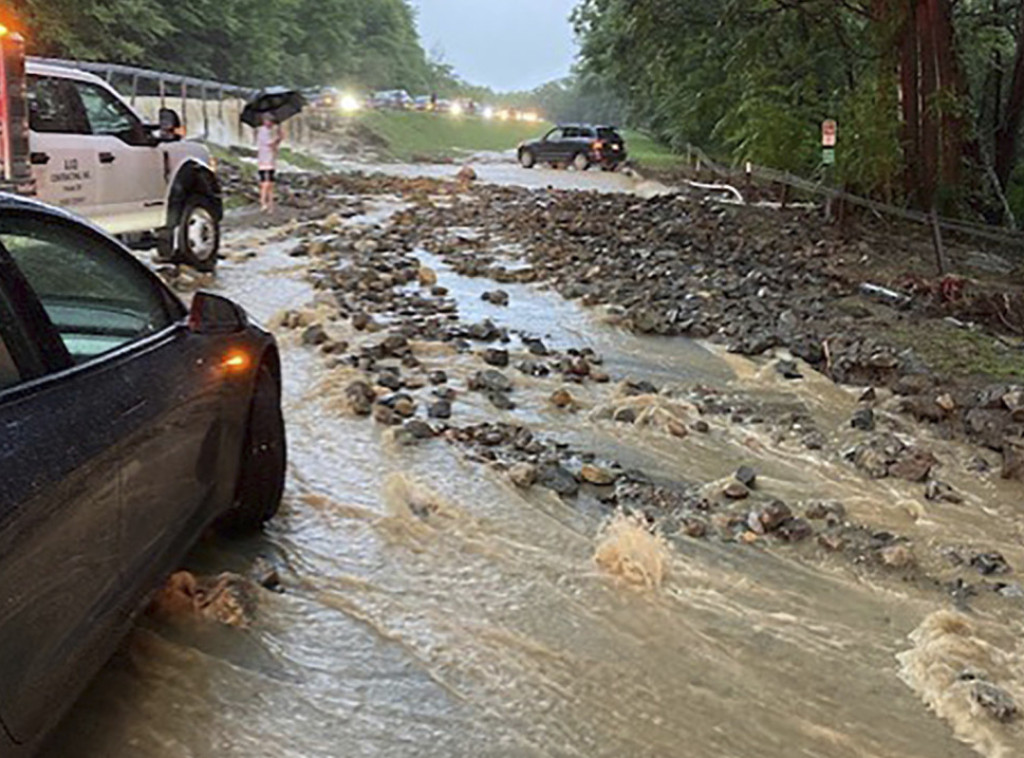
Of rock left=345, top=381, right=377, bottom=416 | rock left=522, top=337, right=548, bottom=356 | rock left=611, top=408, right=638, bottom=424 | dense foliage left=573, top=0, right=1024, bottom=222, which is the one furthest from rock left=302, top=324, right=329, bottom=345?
dense foliage left=573, top=0, right=1024, bottom=222

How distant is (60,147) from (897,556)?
25.4 feet

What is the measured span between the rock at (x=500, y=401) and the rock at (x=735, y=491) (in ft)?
6.36

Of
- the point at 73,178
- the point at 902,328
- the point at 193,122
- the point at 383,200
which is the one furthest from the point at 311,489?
the point at 193,122

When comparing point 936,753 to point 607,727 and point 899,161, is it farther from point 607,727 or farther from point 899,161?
point 899,161

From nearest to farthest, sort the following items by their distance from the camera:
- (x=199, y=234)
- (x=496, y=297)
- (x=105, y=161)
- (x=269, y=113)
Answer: (x=105, y=161)
(x=496, y=297)
(x=199, y=234)
(x=269, y=113)

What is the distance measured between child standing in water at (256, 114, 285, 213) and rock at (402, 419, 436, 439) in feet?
35.4

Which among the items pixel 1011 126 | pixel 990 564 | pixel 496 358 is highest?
pixel 1011 126

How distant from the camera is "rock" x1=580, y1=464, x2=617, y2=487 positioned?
560 cm

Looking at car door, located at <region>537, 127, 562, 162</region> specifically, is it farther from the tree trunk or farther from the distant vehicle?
the distant vehicle

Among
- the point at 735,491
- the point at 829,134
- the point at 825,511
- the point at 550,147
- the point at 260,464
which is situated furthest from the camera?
the point at 550,147

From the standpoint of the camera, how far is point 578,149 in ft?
119

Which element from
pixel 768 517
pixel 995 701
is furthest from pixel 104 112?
pixel 995 701

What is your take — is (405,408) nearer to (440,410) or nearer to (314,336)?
(440,410)

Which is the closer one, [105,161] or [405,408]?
[405,408]
